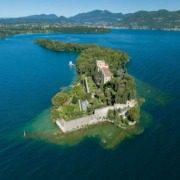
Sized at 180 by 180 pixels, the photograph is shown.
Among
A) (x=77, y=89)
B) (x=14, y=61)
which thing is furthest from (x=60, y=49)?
(x=77, y=89)

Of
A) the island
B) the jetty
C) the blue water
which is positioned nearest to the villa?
the island

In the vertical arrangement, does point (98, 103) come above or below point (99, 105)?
below

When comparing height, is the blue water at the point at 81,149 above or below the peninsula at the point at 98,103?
below

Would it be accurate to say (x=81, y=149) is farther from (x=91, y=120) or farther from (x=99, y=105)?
(x=99, y=105)

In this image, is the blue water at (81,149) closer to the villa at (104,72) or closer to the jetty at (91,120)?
the jetty at (91,120)

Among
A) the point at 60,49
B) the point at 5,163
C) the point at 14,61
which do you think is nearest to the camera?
the point at 5,163

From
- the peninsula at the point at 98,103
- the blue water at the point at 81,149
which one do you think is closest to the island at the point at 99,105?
the peninsula at the point at 98,103

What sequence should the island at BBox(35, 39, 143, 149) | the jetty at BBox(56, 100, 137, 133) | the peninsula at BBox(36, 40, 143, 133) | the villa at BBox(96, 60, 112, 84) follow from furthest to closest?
the villa at BBox(96, 60, 112, 84) < the peninsula at BBox(36, 40, 143, 133) < the island at BBox(35, 39, 143, 149) < the jetty at BBox(56, 100, 137, 133)

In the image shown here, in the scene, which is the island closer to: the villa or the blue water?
the villa

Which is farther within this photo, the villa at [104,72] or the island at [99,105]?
the villa at [104,72]

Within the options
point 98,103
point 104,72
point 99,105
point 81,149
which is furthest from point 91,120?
point 104,72

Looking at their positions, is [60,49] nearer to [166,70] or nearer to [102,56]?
[102,56]
